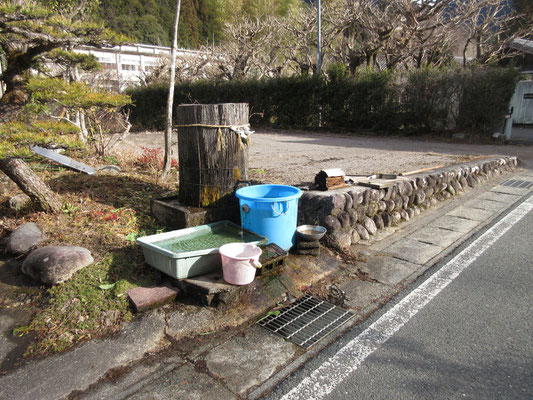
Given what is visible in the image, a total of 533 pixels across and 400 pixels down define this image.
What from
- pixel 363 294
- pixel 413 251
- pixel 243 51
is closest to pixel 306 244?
pixel 363 294

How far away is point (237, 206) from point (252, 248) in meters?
0.90

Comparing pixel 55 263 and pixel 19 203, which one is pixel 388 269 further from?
pixel 19 203

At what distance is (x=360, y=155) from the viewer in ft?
30.6

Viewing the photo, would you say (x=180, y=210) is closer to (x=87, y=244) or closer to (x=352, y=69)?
(x=87, y=244)

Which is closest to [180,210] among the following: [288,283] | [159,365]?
[288,283]

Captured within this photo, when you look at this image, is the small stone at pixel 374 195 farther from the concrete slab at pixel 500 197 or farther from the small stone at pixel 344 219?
the concrete slab at pixel 500 197

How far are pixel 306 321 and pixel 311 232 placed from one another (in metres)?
1.25

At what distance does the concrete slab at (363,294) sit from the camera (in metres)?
3.05

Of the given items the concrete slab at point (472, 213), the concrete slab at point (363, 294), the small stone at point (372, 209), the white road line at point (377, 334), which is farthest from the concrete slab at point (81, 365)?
the concrete slab at point (472, 213)

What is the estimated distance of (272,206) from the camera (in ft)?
11.2

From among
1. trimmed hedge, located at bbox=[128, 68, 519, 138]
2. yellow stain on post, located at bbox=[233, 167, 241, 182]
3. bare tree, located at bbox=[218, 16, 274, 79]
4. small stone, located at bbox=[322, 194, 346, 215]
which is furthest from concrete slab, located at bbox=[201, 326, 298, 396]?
bare tree, located at bbox=[218, 16, 274, 79]

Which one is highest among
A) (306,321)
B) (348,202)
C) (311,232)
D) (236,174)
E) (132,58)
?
(132,58)

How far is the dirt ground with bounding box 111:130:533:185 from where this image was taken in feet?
23.0

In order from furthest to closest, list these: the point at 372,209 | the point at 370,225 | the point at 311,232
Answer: the point at 372,209, the point at 370,225, the point at 311,232
